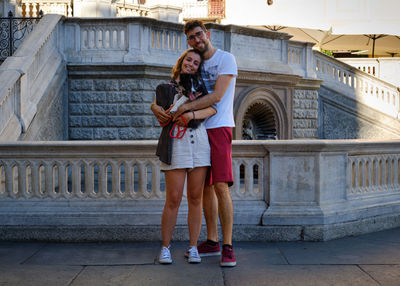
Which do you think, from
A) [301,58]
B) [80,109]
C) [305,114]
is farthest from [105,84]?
[305,114]

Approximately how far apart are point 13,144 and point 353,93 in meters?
13.2

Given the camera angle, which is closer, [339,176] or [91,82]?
[339,176]

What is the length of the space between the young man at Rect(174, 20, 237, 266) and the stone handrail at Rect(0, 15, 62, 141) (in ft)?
14.1

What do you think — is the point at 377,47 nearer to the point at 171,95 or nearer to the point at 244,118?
the point at 244,118

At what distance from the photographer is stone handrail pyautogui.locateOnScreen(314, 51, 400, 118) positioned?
652 inches

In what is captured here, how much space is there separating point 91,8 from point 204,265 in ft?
50.1

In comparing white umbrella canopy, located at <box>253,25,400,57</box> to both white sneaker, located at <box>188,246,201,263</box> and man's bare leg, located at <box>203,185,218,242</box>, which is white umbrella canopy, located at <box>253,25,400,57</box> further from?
white sneaker, located at <box>188,246,201,263</box>

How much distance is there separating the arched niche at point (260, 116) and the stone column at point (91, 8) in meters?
6.62

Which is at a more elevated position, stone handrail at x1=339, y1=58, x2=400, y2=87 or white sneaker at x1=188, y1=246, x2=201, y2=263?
stone handrail at x1=339, y1=58, x2=400, y2=87

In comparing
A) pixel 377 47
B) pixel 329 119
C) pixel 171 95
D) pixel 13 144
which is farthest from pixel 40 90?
pixel 377 47

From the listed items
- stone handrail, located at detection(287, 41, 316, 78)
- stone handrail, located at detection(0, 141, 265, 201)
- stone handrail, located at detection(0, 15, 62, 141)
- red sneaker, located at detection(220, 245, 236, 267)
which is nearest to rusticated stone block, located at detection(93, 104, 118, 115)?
stone handrail, located at detection(0, 15, 62, 141)

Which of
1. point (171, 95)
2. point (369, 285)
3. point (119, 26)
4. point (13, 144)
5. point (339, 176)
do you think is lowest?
point (369, 285)

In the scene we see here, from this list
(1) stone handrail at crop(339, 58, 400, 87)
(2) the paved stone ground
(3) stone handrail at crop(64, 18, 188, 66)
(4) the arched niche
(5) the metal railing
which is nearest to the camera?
(2) the paved stone ground

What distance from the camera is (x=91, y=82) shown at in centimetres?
1198
